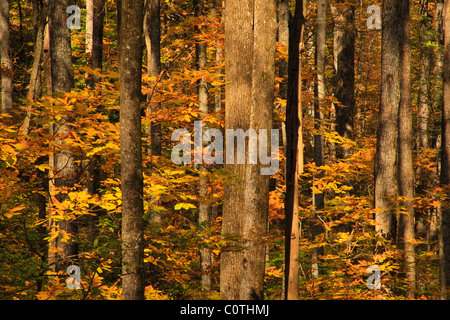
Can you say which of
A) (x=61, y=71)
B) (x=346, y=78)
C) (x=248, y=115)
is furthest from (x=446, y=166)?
(x=61, y=71)

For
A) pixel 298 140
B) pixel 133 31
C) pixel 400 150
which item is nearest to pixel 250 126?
pixel 298 140

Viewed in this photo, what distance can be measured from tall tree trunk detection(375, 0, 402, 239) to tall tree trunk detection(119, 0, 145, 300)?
5.53 metres

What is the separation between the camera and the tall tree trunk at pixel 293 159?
4441mm

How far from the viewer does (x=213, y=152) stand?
1224 cm

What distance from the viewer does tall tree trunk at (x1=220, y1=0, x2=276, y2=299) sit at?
545 cm

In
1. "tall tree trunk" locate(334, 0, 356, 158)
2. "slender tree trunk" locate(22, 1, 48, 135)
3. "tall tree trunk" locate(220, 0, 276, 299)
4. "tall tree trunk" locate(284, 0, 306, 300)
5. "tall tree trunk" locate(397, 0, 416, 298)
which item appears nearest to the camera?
"tall tree trunk" locate(284, 0, 306, 300)

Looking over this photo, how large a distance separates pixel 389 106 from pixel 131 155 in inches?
242

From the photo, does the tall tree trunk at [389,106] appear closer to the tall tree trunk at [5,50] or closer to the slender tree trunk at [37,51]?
the slender tree trunk at [37,51]

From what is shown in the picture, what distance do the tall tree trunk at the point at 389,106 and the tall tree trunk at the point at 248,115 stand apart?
3836mm

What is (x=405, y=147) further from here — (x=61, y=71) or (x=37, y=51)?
(x=37, y=51)

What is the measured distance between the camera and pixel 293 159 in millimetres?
4516

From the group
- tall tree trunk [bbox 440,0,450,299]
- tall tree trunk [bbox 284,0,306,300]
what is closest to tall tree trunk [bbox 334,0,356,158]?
tall tree trunk [bbox 440,0,450,299]

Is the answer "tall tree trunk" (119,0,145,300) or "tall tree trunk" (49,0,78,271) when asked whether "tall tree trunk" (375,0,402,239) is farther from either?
"tall tree trunk" (49,0,78,271)

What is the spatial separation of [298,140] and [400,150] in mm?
6734
